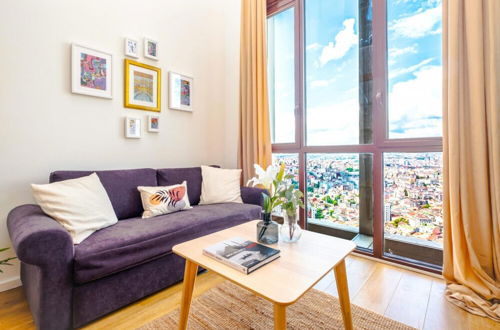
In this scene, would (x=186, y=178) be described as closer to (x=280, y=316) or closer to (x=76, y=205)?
(x=76, y=205)

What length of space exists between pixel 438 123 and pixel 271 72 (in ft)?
5.68

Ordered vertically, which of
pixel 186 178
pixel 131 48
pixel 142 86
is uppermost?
pixel 131 48

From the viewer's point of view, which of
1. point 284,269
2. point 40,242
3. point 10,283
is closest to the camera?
point 284,269

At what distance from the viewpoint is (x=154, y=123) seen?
2.39 metres

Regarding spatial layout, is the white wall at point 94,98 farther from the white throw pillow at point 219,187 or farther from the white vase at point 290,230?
the white vase at point 290,230

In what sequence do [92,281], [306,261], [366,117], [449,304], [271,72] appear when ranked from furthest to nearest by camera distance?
[271,72]
[366,117]
[449,304]
[92,281]
[306,261]

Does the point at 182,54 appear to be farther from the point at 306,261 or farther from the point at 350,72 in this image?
the point at 306,261

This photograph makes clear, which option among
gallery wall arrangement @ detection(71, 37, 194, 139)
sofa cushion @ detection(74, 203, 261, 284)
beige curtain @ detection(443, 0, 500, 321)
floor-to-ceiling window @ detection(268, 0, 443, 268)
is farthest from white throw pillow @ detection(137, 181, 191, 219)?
beige curtain @ detection(443, 0, 500, 321)

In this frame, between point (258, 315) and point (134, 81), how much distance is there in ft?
7.03

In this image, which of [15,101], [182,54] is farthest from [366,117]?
[15,101]

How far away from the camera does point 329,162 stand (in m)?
2.40

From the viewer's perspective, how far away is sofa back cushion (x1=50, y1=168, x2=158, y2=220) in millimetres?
1838

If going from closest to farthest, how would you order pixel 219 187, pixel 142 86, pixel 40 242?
1. pixel 40 242
2. pixel 142 86
3. pixel 219 187

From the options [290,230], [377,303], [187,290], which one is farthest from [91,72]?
[377,303]
